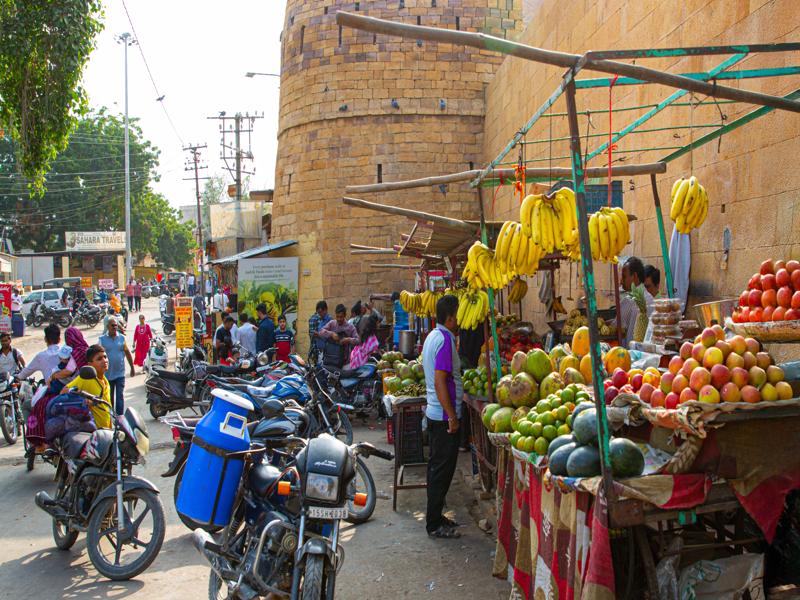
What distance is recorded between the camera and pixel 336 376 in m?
10.8

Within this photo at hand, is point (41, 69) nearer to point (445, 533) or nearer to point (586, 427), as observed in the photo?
point (445, 533)

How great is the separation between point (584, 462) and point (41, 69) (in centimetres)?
912

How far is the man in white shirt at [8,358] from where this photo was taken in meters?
10.1

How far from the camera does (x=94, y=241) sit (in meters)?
48.2

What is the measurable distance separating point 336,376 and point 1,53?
20.0 ft

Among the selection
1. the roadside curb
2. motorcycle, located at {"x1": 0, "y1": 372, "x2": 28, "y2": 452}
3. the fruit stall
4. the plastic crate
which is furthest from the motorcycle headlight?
motorcycle, located at {"x1": 0, "y1": 372, "x2": 28, "y2": 452}

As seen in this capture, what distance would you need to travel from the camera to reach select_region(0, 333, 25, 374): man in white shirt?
10.1m

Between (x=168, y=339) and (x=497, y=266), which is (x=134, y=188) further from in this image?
(x=497, y=266)

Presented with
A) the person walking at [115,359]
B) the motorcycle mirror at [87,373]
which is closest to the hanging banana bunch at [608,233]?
the motorcycle mirror at [87,373]

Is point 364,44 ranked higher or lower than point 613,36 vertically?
higher

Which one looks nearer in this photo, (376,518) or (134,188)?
(376,518)

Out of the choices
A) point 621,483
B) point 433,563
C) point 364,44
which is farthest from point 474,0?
point 621,483

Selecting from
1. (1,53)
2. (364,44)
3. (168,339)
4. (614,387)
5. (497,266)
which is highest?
(364,44)

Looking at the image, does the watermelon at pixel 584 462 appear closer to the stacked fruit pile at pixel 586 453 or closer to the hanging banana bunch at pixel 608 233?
the stacked fruit pile at pixel 586 453
